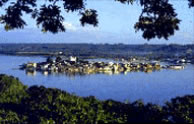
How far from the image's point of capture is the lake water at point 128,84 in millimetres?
75750

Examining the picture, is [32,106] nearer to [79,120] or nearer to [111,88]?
[79,120]

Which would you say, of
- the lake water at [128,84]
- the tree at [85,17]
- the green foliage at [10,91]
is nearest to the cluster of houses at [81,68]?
the lake water at [128,84]

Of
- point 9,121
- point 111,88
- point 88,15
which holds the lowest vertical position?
point 111,88

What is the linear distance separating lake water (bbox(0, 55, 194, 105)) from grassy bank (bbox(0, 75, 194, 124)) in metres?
40.3

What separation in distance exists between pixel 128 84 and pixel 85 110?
65.6m

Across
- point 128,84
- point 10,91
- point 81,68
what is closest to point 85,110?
point 10,91

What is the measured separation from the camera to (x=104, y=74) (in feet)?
350

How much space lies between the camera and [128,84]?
90688 mm

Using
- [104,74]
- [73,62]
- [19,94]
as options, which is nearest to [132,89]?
[104,74]

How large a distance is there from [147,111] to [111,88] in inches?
2344

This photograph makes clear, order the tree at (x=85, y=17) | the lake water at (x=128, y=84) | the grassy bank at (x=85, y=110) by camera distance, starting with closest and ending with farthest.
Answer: the tree at (x=85, y=17), the grassy bank at (x=85, y=110), the lake water at (x=128, y=84)

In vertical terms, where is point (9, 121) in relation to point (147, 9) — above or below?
below

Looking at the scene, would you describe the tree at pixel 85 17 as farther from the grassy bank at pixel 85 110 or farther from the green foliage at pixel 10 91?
the green foliage at pixel 10 91

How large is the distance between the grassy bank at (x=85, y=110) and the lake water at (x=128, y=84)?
132 ft
